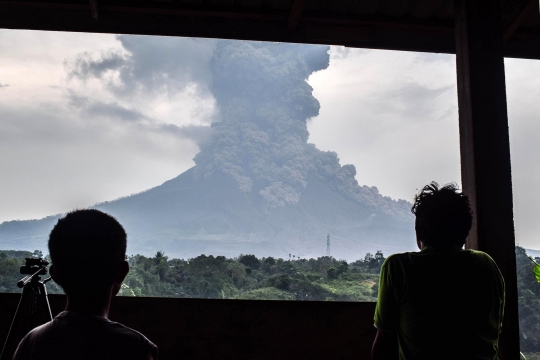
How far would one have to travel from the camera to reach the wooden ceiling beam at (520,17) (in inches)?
110

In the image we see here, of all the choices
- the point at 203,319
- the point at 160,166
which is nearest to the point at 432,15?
the point at 203,319

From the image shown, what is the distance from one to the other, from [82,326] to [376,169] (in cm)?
6043

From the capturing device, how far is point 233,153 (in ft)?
195

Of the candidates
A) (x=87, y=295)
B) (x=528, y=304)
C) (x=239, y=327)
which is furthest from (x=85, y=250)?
(x=528, y=304)

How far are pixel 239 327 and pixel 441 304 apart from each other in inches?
60.4

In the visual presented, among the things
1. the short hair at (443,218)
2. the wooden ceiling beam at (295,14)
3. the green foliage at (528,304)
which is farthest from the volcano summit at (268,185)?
the short hair at (443,218)

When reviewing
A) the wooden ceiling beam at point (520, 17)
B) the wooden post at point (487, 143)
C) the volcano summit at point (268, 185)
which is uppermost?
the volcano summit at point (268, 185)

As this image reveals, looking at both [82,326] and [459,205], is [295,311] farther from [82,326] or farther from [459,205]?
[82,326]

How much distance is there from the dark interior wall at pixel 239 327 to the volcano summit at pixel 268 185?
1950 inches

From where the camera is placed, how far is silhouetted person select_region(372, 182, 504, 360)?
114cm

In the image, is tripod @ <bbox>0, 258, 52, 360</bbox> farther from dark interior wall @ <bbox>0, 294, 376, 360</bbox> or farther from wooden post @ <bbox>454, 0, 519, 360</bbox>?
wooden post @ <bbox>454, 0, 519, 360</bbox>

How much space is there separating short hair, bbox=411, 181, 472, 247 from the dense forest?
5.62 meters

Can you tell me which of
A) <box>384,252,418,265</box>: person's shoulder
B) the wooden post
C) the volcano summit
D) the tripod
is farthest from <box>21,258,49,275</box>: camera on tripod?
the volcano summit

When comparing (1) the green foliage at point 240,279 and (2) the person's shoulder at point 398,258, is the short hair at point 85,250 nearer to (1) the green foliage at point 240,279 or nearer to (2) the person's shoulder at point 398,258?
(2) the person's shoulder at point 398,258
